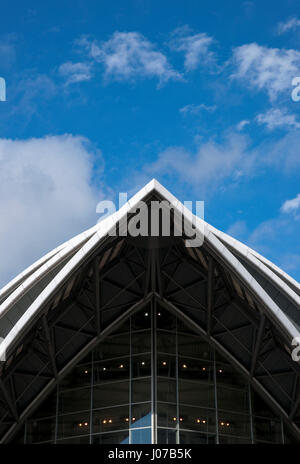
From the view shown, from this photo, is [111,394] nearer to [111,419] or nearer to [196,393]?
[111,419]

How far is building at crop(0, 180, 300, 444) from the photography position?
28375 millimetres

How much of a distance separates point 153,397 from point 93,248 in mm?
9072

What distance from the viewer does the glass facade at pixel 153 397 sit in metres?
28.8

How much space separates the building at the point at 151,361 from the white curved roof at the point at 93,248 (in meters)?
1.46

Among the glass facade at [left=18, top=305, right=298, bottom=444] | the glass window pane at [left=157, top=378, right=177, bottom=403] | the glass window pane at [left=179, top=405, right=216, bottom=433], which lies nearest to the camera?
the glass facade at [left=18, top=305, right=298, bottom=444]

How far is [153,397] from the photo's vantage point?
29.0 m

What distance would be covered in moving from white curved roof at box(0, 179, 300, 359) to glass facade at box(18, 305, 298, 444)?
22.1ft

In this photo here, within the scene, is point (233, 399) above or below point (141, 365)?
below

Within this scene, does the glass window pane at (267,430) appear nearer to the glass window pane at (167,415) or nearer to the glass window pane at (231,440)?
the glass window pane at (231,440)

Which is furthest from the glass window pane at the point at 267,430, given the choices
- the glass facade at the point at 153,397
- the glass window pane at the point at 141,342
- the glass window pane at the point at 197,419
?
the glass window pane at the point at 141,342

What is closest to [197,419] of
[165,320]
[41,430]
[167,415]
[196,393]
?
[196,393]

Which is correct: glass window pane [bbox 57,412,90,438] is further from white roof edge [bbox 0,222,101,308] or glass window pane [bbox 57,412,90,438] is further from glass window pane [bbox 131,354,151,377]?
white roof edge [bbox 0,222,101,308]
